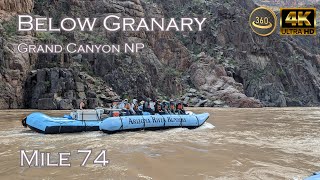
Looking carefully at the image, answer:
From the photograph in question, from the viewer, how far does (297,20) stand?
415 inches

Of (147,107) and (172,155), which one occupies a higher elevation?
(147,107)

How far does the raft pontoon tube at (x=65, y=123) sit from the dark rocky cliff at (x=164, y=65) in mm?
19790

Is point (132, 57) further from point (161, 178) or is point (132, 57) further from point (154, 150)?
point (161, 178)

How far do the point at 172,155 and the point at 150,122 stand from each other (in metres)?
5.64

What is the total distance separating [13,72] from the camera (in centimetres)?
3353

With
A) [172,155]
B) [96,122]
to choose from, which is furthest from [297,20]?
[96,122]

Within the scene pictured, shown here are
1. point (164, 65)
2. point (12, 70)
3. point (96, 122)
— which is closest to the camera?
point (96, 122)

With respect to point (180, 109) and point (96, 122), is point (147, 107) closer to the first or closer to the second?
point (180, 109)

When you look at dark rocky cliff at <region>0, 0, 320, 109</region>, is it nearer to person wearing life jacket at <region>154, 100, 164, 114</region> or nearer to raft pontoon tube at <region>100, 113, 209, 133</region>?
person wearing life jacket at <region>154, 100, 164, 114</region>

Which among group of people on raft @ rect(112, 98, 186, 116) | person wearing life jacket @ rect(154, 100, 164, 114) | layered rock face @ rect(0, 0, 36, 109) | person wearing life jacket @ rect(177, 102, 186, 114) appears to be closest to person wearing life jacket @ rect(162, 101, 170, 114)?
→ group of people on raft @ rect(112, 98, 186, 116)

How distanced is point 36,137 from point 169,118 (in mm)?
5887

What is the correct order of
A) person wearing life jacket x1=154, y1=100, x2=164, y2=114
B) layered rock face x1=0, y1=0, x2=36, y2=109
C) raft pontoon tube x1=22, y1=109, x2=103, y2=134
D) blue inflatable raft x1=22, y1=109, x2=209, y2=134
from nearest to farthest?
raft pontoon tube x1=22, y1=109, x2=103, y2=134
blue inflatable raft x1=22, y1=109, x2=209, y2=134
person wearing life jacket x1=154, y1=100, x2=164, y2=114
layered rock face x1=0, y1=0, x2=36, y2=109

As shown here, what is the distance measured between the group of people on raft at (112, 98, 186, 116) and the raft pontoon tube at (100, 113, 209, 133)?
0.90m

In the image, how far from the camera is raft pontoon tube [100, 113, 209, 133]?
1278 centimetres
